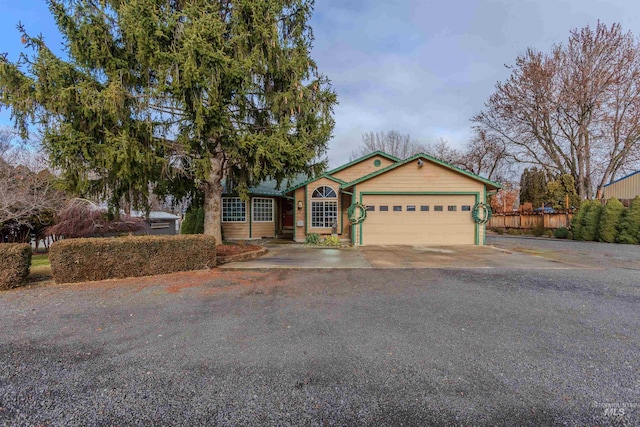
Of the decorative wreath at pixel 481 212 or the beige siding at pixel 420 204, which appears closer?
the decorative wreath at pixel 481 212

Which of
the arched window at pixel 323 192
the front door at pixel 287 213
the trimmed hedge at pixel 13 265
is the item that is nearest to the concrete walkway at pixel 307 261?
the trimmed hedge at pixel 13 265

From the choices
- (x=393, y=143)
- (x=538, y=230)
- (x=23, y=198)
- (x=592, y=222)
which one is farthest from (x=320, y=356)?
(x=393, y=143)

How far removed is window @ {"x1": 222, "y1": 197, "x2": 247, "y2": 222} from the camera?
1510cm

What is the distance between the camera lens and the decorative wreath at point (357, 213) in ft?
41.9

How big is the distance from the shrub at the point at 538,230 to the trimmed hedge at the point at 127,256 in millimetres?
19743

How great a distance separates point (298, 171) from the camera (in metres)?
9.95

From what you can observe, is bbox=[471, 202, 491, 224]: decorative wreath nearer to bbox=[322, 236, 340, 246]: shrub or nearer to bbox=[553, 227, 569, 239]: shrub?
bbox=[322, 236, 340, 246]: shrub

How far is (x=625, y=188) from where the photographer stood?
19656 mm

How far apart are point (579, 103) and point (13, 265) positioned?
27065 millimetres

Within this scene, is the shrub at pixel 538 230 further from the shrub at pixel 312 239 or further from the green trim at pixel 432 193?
the shrub at pixel 312 239

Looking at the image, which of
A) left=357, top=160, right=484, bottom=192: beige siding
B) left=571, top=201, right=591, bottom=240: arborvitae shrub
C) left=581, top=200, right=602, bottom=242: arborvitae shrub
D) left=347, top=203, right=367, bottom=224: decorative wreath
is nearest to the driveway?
left=347, top=203, right=367, bottom=224: decorative wreath

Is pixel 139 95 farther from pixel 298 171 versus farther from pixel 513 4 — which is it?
pixel 513 4

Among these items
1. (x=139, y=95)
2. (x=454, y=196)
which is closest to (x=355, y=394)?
(x=139, y=95)

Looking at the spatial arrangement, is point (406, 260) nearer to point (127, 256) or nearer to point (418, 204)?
point (418, 204)
